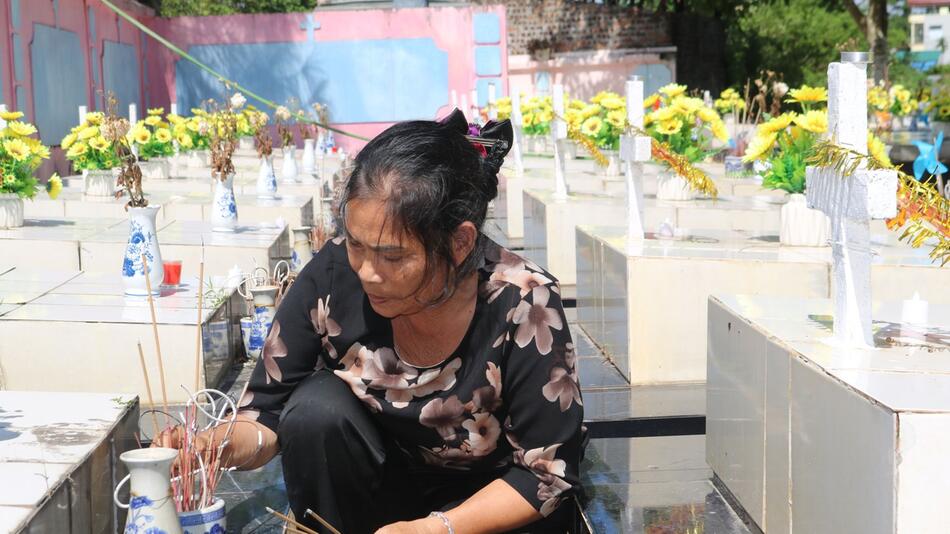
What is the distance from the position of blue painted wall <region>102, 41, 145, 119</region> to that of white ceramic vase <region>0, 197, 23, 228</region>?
9724 mm

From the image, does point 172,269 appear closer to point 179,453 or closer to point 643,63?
point 179,453

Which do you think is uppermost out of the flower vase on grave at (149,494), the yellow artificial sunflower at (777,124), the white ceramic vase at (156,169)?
the yellow artificial sunflower at (777,124)

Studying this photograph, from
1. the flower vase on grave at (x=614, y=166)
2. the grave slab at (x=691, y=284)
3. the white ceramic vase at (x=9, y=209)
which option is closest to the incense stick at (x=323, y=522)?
the grave slab at (x=691, y=284)

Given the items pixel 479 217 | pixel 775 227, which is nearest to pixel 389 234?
pixel 479 217

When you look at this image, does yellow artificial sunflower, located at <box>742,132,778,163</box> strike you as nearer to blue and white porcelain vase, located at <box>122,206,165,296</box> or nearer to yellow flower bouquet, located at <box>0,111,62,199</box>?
blue and white porcelain vase, located at <box>122,206,165,296</box>

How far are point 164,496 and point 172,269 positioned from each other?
2462mm

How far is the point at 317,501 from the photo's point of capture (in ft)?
7.14

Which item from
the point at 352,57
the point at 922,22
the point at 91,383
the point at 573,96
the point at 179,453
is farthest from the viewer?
the point at 922,22

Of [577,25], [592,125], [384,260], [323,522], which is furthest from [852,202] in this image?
[577,25]

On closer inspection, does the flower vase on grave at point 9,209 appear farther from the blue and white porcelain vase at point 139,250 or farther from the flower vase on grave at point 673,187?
the flower vase on grave at point 673,187

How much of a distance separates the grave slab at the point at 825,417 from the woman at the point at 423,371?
1.37 ft

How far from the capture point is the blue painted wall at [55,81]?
463 inches

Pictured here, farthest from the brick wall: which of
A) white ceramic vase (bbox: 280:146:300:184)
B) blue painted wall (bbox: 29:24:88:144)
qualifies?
white ceramic vase (bbox: 280:146:300:184)

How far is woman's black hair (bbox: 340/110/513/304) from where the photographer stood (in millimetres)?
1930
